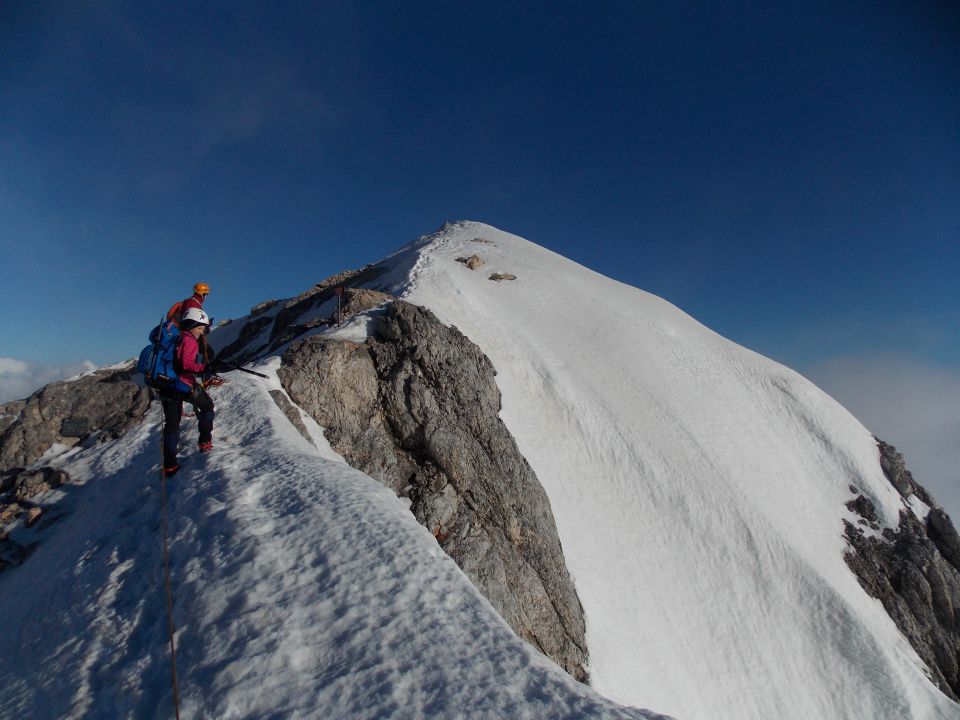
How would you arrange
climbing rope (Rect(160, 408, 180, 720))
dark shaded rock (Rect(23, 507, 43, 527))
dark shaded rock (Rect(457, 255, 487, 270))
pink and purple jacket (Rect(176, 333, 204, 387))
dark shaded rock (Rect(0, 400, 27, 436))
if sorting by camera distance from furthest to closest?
dark shaded rock (Rect(457, 255, 487, 270))
dark shaded rock (Rect(0, 400, 27, 436))
dark shaded rock (Rect(23, 507, 43, 527))
pink and purple jacket (Rect(176, 333, 204, 387))
climbing rope (Rect(160, 408, 180, 720))

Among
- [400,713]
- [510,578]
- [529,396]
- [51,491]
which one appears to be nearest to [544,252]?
[529,396]

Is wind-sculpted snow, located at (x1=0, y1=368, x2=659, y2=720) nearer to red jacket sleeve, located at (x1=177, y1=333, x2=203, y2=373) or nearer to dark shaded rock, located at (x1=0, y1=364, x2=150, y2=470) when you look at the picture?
red jacket sleeve, located at (x1=177, y1=333, x2=203, y2=373)

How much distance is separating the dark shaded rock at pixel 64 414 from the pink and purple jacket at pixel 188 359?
4471mm

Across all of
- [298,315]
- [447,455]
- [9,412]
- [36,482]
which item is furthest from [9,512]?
[298,315]

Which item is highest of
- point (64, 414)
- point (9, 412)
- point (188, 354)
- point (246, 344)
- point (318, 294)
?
point (318, 294)

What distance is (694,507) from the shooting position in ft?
70.0

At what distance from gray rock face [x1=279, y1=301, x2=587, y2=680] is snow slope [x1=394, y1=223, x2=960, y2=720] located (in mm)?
1881

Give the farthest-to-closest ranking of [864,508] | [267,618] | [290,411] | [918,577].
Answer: [864,508] < [918,577] < [290,411] < [267,618]

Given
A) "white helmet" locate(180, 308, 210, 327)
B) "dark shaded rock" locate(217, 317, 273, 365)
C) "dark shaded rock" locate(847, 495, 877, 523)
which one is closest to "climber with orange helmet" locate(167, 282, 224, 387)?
"white helmet" locate(180, 308, 210, 327)

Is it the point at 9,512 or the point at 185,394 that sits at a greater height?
the point at 185,394

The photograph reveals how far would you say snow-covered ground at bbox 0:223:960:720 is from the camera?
4715mm

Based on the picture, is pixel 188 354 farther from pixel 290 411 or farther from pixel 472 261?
pixel 472 261

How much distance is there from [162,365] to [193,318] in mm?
1104

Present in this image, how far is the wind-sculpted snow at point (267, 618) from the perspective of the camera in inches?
170
